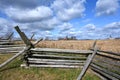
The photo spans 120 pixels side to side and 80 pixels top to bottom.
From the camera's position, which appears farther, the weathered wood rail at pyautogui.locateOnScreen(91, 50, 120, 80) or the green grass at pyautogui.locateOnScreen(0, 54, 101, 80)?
the green grass at pyautogui.locateOnScreen(0, 54, 101, 80)

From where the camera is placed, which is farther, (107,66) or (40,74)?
(40,74)

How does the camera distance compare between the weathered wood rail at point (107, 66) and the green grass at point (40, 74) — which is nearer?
the weathered wood rail at point (107, 66)

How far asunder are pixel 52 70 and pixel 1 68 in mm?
2287

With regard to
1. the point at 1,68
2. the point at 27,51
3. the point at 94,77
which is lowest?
the point at 94,77

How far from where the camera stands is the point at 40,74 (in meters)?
8.26

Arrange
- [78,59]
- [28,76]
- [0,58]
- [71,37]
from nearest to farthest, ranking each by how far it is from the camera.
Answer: [28,76]
[78,59]
[0,58]
[71,37]

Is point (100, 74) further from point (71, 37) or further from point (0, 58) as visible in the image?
point (71, 37)

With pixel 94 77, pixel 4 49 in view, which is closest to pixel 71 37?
pixel 4 49

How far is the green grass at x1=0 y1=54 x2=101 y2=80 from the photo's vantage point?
26.2 ft

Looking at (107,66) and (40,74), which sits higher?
(107,66)

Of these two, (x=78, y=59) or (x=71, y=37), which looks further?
(x=71, y=37)

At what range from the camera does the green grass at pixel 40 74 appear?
7998 millimetres

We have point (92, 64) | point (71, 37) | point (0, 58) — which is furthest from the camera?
point (71, 37)

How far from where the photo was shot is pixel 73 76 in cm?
812
